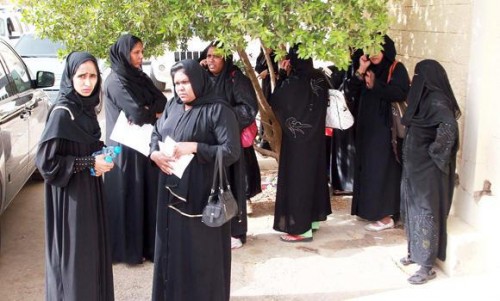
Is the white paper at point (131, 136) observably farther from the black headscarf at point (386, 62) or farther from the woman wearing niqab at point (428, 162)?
the black headscarf at point (386, 62)

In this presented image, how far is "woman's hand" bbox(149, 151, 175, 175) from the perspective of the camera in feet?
11.4

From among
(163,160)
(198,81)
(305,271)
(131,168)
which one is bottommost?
(305,271)

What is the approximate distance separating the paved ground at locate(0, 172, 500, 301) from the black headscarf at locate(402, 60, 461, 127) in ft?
4.06

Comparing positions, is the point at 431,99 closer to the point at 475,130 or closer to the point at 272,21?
the point at 475,130

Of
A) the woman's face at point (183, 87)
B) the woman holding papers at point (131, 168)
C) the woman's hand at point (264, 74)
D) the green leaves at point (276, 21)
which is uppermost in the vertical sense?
the green leaves at point (276, 21)

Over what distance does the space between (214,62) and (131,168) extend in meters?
1.08

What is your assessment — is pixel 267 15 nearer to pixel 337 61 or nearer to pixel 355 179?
pixel 337 61

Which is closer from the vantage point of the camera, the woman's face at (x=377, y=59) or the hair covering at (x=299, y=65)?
the hair covering at (x=299, y=65)

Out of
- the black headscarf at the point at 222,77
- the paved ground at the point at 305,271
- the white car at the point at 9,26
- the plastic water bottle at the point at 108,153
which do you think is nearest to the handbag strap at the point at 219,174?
the plastic water bottle at the point at 108,153

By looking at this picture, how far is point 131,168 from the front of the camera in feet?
15.2

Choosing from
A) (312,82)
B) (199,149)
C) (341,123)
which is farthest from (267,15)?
(341,123)

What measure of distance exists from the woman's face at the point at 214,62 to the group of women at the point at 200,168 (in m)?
0.01

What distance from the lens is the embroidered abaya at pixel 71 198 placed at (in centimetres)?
318

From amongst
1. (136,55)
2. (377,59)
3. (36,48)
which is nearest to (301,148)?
(377,59)
